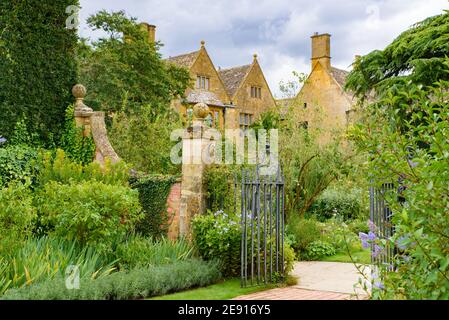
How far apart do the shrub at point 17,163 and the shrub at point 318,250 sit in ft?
20.3

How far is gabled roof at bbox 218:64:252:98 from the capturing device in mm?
33812

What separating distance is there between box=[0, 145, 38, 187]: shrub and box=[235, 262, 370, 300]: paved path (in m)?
6.04

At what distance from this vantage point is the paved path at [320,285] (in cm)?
763

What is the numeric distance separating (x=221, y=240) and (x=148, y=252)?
1204 mm

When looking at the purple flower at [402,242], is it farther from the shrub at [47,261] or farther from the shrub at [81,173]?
the shrub at [81,173]

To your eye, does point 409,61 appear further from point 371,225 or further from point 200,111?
point 371,225

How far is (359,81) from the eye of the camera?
13812mm

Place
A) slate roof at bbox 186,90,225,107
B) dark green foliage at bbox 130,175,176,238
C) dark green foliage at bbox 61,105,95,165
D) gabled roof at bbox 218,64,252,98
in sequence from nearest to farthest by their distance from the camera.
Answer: dark green foliage at bbox 130,175,176,238 < dark green foliage at bbox 61,105,95,165 < slate roof at bbox 186,90,225,107 < gabled roof at bbox 218,64,252,98

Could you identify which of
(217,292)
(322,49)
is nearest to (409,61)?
(217,292)

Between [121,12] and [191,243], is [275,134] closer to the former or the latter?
[191,243]

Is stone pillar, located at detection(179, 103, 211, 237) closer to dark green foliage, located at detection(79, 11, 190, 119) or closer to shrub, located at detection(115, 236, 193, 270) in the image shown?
shrub, located at detection(115, 236, 193, 270)

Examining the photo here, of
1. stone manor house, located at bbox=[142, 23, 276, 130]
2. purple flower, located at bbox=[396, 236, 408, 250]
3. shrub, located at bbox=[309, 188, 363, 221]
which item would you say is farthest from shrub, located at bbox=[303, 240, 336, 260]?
stone manor house, located at bbox=[142, 23, 276, 130]

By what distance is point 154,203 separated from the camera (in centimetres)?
1035
